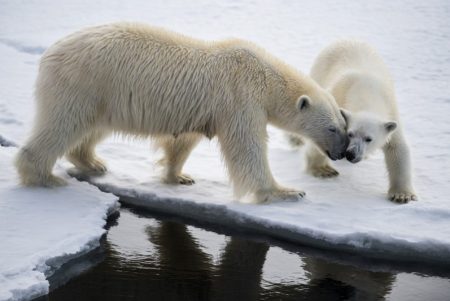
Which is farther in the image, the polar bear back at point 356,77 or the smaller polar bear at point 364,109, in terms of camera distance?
the polar bear back at point 356,77

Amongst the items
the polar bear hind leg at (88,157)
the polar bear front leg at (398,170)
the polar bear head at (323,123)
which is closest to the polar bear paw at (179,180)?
the polar bear hind leg at (88,157)

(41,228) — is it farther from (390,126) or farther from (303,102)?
(390,126)

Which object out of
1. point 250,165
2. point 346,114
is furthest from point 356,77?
point 250,165

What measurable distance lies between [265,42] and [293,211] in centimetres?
760

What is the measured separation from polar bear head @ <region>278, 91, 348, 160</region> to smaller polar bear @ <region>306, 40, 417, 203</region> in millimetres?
109

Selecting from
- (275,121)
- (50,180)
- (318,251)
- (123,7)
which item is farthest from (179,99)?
(123,7)

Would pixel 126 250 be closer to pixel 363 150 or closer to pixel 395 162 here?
pixel 363 150

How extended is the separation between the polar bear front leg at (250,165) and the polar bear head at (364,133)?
67 cm

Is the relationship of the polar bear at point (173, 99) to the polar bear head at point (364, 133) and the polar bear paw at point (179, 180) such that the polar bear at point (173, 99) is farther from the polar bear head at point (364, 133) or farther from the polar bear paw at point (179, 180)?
the polar bear paw at point (179, 180)

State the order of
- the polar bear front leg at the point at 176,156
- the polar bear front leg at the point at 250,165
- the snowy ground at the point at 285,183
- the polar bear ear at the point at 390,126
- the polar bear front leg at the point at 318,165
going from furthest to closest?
the polar bear front leg at the point at 318,165, the polar bear front leg at the point at 176,156, the polar bear ear at the point at 390,126, the polar bear front leg at the point at 250,165, the snowy ground at the point at 285,183

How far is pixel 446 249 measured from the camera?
571 centimetres

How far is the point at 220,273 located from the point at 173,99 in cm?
184

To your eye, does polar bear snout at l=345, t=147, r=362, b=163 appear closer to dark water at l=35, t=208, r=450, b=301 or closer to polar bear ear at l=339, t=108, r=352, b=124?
polar bear ear at l=339, t=108, r=352, b=124

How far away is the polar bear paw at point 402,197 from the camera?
670 centimetres
